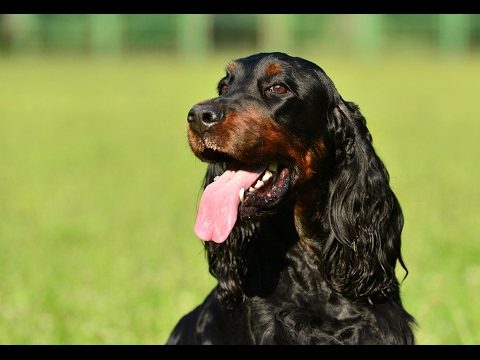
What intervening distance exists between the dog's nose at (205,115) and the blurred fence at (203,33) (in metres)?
36.0

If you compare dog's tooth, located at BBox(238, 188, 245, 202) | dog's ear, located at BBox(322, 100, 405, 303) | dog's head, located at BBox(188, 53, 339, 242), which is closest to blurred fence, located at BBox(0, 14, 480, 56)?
dog's ear, located at BBox(322, 100, 405, 303)

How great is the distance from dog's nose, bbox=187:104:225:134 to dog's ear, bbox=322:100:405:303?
2.34 feet

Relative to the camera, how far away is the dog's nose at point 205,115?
362 centimetres

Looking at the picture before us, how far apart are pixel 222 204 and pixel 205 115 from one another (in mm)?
448

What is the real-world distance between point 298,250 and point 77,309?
93.7 inches

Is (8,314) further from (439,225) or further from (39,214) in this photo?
(439,225)

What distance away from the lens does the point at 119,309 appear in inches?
234

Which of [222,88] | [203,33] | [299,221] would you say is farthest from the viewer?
[203,33]

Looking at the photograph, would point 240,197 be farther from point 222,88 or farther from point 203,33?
point 203,33

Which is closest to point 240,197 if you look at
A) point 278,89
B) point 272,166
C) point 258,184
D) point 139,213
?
point 258,184

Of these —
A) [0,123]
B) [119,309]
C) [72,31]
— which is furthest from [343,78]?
[119,309]

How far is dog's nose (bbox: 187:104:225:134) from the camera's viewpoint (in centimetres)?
362

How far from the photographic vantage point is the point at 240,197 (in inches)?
150

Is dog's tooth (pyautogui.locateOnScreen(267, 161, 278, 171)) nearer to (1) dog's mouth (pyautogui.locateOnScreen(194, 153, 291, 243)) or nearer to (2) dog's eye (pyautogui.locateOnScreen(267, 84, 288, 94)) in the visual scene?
(1) dog's mouth (pyautogui.locateOnScreen(194, 153, 291, 243))
